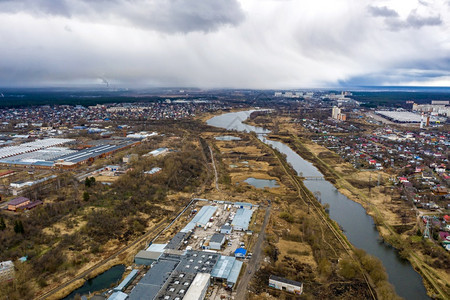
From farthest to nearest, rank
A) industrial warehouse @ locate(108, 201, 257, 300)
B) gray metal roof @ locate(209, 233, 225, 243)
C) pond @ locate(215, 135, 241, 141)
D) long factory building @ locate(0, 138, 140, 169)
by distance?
1. pond @ locate(215, 135, 241, 141)
2. long factory building @ locate(0, 138, 140, 169)
3. gray metal roof @ locate(209, 233, 225, 243)
4. industrial warehouse @ locate(108, 201, 257, 300)

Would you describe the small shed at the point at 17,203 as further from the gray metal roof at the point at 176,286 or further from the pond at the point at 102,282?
the gray metal roof at the point at 176,286

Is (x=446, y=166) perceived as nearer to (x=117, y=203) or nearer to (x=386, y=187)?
(x=386, y=187)

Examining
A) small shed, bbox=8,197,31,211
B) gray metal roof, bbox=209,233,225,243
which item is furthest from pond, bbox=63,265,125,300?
small shed, bbox=8,197,31,211

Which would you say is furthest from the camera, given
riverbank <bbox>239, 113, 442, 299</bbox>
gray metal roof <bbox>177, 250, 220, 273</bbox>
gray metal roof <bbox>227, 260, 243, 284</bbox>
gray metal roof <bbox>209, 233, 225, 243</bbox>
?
gray metal roof <bbox>209, 233, 225, 243</bbox>

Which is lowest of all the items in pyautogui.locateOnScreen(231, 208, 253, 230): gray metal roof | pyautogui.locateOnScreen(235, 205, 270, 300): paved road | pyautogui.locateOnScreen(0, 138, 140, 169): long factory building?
pyautogui.locateOnScreen(235, 205, 270, 300): paved road

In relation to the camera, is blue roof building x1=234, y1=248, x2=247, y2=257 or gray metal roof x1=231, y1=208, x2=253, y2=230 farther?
gray metal roof x1=231, y1=208, x2=253, y2=230

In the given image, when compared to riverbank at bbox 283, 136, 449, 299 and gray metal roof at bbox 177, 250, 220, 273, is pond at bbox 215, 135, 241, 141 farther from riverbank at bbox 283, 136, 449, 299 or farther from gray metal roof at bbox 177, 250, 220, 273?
gray metal roof at bbox 177, 250, 220, 273

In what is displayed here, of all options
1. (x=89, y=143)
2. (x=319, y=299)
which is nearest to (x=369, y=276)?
(x=319, y=299)

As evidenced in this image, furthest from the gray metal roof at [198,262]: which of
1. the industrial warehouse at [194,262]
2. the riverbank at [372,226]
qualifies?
the riverbank at [372,226]
